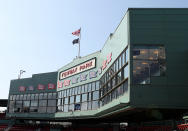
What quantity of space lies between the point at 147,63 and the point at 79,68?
1719cm

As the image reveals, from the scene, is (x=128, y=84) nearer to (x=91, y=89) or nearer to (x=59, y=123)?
(x=91, y=89)

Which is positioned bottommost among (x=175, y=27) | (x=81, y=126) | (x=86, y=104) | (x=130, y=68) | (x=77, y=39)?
(x=81, y=126)

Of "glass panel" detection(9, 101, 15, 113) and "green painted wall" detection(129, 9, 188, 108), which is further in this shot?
"glass panel" detection(9, 101, 15, 113)

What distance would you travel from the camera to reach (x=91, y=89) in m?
29.0

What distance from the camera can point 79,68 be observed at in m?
32.1

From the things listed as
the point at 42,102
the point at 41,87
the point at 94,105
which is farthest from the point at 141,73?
the point at 41,87

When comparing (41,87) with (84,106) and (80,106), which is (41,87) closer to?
(80,106)

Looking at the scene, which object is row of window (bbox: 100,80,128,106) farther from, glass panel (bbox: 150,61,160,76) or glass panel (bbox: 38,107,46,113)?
glass panel (bbox: 38,107,46,113)

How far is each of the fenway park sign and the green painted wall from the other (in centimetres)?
1307

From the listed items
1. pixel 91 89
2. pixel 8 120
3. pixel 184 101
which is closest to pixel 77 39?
pixel 91 89

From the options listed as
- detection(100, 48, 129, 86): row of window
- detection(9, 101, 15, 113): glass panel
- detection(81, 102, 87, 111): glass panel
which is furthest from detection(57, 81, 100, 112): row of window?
detection(9, 101, 15, 113): glass panel

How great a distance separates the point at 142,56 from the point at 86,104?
15082mm

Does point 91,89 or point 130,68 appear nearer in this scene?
point 130,68

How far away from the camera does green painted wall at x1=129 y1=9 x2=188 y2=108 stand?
50.6 ft
